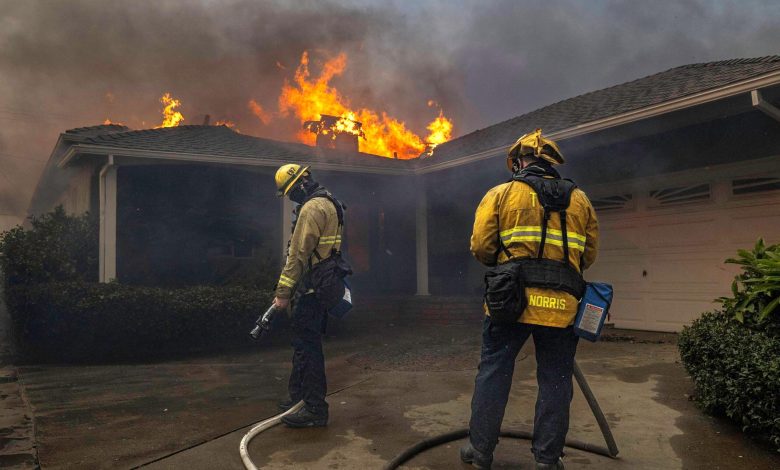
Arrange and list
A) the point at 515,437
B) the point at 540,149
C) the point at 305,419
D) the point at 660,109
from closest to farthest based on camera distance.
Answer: the point at 540,149, the point at 515,437, the point at 305,419, the point at 660,109

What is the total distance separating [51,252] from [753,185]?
28.7 feet

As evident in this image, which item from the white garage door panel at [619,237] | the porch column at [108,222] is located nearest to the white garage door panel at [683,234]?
the white garage door panel at [619,237]

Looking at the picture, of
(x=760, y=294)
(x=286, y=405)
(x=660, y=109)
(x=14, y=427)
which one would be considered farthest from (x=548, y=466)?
(x=660, y=109)

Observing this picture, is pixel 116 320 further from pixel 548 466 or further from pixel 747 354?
pixel 747 354

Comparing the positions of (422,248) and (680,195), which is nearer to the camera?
(680,195)

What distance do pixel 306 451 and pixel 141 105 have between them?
16433 millimetres

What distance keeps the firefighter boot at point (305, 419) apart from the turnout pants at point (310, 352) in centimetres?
3

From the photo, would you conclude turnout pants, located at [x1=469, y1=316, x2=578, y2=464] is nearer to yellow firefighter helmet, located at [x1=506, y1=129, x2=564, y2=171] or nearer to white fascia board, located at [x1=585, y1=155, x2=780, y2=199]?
yellow firefighter helmet, located at [x1=506, y1=129, x2=564, y2=171]

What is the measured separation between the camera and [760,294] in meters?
3.47

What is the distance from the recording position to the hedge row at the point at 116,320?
6.64 metres

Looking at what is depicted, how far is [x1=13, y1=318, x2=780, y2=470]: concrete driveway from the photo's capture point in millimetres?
3059

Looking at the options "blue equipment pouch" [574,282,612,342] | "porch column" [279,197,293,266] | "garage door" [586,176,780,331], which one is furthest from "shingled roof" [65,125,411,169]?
"blue equipment pouch" [574,282,612,342]

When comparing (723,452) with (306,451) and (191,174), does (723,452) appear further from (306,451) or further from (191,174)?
(191,174)

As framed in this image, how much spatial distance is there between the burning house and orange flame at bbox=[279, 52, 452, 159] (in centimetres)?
390
